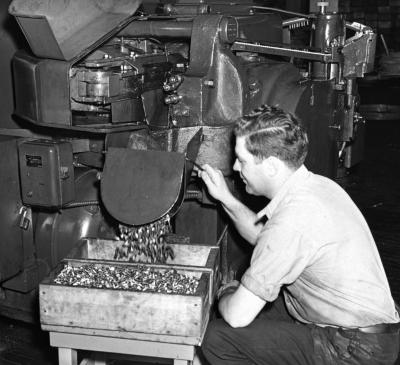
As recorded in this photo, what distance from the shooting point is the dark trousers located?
5.05 ft

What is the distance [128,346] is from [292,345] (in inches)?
16.5

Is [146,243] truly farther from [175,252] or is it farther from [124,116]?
[124,116]

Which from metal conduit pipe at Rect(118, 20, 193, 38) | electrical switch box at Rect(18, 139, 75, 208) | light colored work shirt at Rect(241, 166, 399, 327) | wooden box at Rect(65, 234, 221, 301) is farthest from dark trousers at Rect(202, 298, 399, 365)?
metal conduit pipe at Rect(118, 20, 193, 38)

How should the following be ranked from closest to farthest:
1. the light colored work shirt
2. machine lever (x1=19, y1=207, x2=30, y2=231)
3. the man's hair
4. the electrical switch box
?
the light colored work shirt, the man's hair, the electrical switch box, machine lever (x1=19, y1=207, x2=30, y2=231)

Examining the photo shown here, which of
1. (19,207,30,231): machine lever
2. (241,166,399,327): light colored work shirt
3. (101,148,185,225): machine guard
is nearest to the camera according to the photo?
(241,166,399,327): light colored work shirt

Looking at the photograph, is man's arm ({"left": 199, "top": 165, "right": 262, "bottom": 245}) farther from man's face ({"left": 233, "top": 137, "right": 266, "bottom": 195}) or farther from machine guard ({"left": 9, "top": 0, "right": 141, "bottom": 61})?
machine guard ({"left": 9, "top": 0, "right": 141, "bottom": 61})

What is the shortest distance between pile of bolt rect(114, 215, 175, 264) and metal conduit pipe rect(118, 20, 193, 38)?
671 mm

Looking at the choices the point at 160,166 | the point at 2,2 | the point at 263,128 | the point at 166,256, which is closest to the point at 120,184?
the point at 160,166

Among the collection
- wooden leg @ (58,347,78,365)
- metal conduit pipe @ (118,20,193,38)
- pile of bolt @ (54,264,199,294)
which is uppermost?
metal conduit pipe @ (118,20,193,38)

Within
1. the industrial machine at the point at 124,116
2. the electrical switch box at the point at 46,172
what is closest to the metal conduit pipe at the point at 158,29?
the industrial machine at the point at 124,116

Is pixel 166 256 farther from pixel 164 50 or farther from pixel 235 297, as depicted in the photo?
pixel 164 50

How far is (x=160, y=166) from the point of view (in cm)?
173

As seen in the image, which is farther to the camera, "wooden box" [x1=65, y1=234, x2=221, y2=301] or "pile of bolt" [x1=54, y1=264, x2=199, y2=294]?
"wooden box" [x1=65, y1=234, x2=221, y2=301]

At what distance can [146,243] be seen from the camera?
1809 millimetres
